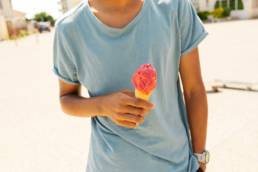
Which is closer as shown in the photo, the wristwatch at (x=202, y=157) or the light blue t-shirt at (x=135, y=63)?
the light blue t-shirt at (x=135, y=63)

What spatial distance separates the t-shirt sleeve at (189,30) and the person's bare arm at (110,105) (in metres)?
0.30

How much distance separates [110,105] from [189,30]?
1.25ft

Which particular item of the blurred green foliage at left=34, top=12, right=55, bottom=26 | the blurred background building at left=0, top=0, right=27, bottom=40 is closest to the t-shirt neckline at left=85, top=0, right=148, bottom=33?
the blurred background building at left=0, top=0, right=27, bottom=40

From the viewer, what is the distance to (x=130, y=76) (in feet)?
3.72

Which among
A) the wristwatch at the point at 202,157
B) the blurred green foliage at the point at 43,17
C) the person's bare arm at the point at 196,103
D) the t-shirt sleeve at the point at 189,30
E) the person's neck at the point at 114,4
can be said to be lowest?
the blurred green foliage at the point at 43,17

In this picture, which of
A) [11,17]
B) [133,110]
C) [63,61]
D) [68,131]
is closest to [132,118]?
[133,110]

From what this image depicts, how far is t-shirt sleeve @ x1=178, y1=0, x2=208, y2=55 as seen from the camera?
1.16m

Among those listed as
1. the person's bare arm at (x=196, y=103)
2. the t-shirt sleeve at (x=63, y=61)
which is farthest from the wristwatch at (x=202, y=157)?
the t-shirt sleeve at (x=63, y=61)

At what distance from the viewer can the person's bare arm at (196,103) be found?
125 cm

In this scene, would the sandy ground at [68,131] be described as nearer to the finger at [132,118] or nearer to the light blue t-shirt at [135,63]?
the light blue t-shirt at [135,63]

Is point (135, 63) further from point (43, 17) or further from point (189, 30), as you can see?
point (43, 17)

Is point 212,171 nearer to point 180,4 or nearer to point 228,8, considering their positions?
point 180,4

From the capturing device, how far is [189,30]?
1178mm

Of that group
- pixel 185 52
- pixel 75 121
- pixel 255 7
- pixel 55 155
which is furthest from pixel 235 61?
pixel 255 7
